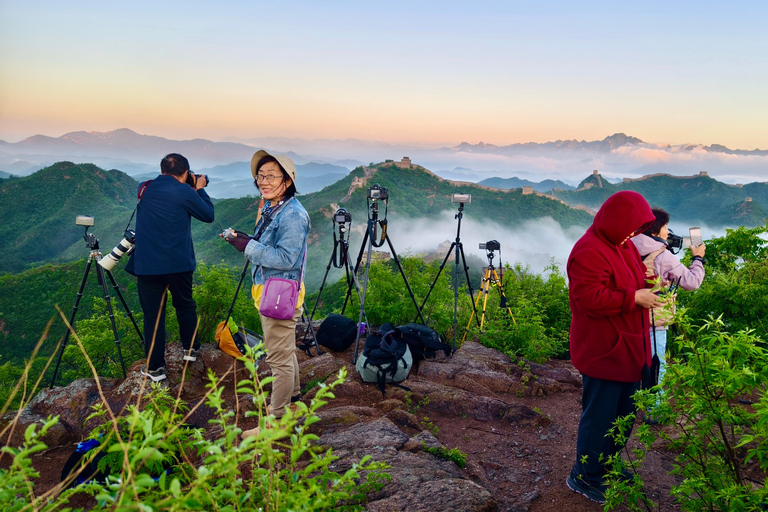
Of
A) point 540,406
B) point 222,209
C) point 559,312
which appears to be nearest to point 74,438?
point 540,406

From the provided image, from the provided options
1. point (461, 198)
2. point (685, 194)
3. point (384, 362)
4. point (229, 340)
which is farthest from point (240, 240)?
point (685, 194)

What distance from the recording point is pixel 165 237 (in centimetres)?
382

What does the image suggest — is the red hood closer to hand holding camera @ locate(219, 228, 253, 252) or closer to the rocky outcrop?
the rocky outcrop

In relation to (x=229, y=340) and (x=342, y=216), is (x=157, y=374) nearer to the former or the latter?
(x=229, y=340)

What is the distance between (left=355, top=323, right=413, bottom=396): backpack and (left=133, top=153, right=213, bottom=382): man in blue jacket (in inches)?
66.4

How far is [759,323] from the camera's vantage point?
15.5 feet

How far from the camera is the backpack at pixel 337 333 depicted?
17.3 ft

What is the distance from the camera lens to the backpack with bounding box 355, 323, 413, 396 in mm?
4254

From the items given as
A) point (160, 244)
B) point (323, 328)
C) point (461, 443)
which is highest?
point (160, 244)

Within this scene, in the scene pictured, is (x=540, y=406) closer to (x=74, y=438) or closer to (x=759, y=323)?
(x=759, y=323)

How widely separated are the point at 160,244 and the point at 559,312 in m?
5.20

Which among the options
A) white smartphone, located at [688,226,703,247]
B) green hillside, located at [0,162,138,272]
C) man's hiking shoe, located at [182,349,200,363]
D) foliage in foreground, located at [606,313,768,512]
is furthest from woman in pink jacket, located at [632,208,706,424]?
green hillside, located at [0,162,138,272]

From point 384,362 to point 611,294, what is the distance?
2.35 metres

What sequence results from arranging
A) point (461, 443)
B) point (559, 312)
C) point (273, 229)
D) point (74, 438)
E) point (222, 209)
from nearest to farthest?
point (273, 229) < point (461, 443) < point (74, 438) < point (559, 312) < point (222, 209)
